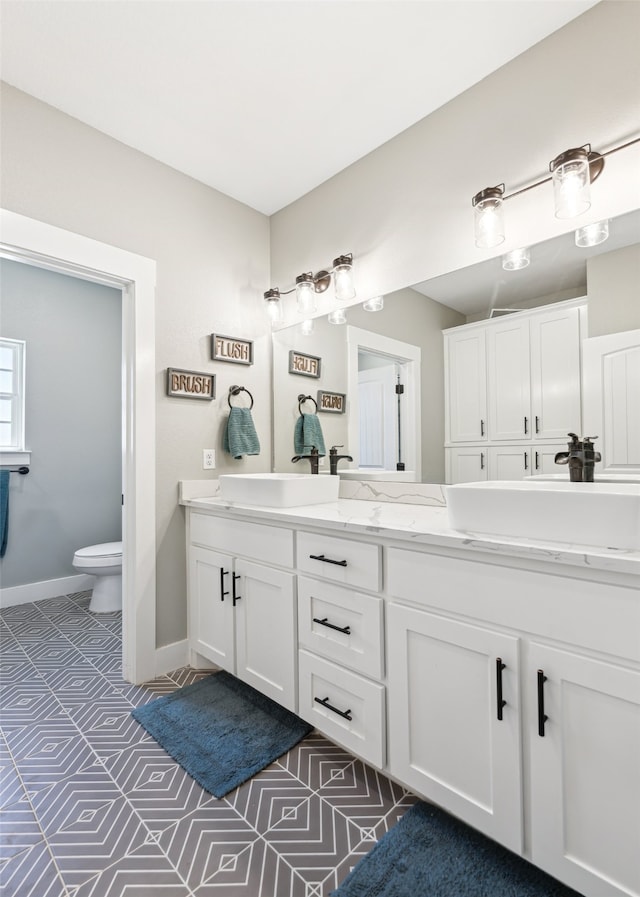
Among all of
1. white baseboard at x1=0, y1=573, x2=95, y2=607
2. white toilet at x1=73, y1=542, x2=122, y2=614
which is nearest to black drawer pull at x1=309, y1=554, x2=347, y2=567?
white toilet at x1=73, y1=542, x2=122, y2=614

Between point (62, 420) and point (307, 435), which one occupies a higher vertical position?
point (62, 420)

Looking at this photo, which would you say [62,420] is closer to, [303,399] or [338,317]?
[303,399]

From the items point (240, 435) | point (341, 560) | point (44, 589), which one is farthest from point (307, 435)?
point (44, 589)

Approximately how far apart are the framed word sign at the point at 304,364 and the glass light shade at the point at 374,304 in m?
0.41

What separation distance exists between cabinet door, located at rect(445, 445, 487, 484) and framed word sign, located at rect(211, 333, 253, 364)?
1.34m

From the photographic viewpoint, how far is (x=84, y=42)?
5.44 feet

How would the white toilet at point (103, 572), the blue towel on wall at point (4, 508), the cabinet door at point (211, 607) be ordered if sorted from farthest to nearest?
1. the blue towel on wall at point (4, 508)
2. the white toilet at point (103, 572)
3. the cabinet door at point (211, 607)

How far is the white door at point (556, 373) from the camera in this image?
1549 millimetres

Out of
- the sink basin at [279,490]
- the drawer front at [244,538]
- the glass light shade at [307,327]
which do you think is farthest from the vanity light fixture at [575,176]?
the drawer front at [244,538]

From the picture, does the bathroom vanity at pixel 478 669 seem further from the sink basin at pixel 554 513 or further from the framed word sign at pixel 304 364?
the framed word sign at pixel 304 364

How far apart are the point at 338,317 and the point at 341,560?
1.36 metres

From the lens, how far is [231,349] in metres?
2.56

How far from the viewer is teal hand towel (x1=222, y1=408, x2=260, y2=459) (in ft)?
8.15

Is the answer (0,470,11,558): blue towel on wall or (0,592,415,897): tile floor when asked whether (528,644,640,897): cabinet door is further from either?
(0,470,11,558): blue towel on wall
